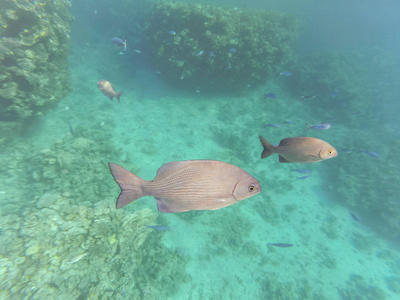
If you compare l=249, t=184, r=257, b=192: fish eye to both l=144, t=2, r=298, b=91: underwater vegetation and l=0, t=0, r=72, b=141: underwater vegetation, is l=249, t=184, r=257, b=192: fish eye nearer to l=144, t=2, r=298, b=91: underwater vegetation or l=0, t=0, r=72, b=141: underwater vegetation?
l=0, t=0, r=72, b=141: underwater vegetation

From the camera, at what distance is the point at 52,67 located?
23.3 ft

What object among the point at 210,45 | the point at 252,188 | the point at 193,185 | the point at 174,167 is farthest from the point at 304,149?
the point at 210,45

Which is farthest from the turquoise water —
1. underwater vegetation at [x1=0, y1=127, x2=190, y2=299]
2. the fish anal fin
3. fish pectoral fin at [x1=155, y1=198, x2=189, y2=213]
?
the fish anal fin

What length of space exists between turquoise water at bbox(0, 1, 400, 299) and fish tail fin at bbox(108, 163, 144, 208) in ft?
11.3

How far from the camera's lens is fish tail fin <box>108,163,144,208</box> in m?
1.65

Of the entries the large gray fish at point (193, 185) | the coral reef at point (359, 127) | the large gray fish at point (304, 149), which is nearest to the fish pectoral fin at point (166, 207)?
the large gray fish at point (193, 185)

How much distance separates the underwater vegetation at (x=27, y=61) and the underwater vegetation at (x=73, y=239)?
1744 millimetres

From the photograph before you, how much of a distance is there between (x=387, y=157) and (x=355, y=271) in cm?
571

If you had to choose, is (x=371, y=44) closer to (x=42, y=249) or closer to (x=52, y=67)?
(x=52, y=67)

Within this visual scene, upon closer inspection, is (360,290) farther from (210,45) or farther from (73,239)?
(210,45)

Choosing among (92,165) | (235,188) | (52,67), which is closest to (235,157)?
(92,165)

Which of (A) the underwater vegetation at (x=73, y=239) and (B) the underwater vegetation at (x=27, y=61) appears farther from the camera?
(B) the underwater vegetation at (x=27, y=61)

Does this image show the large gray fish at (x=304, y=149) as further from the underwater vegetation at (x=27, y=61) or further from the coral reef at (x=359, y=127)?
the underwater vegetation at (x=27, y=61)

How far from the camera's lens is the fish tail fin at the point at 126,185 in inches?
65.0
